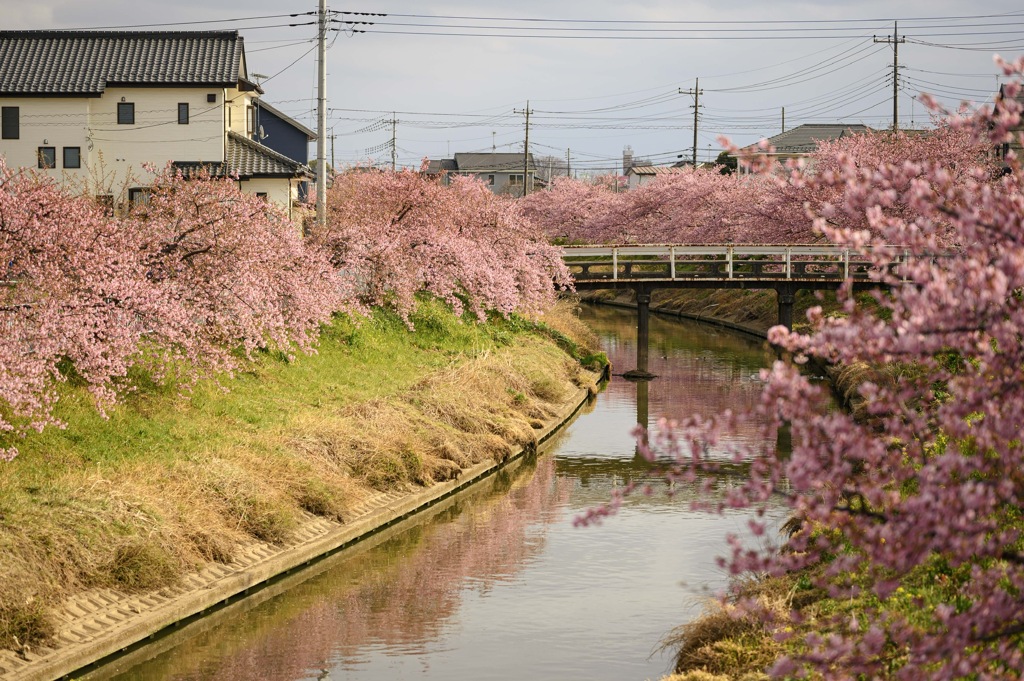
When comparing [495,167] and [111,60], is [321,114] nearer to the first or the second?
[111,60]

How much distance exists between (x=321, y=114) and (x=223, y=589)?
57.8 feet

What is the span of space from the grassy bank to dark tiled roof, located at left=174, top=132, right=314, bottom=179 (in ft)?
58.9

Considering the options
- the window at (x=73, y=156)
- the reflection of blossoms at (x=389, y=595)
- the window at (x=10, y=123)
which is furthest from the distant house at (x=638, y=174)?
the reflection of blossoms at (x=389, y=595)

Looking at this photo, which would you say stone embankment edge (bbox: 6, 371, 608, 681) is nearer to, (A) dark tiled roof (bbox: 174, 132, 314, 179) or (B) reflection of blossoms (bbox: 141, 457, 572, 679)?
(B) reflection of blossoms (bbox: 141, 457, 572, 679)

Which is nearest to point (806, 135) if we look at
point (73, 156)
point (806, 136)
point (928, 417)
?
point (806, 136)

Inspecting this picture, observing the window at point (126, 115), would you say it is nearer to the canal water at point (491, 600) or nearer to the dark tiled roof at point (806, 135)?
the canal water at point (491, 600)

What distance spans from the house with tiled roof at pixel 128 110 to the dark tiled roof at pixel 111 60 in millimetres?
44

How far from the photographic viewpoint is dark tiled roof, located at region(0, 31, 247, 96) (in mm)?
53469

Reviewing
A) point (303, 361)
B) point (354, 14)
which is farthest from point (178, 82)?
point (303, 361)

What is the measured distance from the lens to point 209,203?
25.6 meters

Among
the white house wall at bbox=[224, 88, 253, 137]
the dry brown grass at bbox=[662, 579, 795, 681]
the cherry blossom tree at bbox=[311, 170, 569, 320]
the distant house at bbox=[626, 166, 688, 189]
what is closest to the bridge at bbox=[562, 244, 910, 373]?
the cherry blossom tree at bbox=[311, 170, 569, 320]

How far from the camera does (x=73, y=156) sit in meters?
53.7

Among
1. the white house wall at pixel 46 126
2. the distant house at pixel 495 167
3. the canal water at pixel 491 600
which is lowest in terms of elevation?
the canal water at pixel 491 600

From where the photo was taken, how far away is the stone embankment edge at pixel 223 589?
49.4 feet
